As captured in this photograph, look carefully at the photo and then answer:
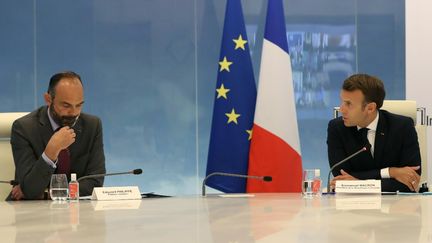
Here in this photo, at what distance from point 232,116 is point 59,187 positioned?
2485 millimetres

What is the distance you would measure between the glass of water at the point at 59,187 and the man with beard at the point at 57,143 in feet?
0.60

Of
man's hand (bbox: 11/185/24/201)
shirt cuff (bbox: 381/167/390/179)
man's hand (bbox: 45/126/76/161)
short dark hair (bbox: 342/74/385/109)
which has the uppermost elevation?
short dark hair (bbox: 342/74/385/109)

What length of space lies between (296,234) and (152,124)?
5474mm

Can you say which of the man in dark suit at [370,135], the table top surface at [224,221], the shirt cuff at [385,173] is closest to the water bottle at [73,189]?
the table top surface at [224,221]

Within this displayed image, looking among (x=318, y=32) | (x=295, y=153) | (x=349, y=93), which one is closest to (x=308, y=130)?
(x=318, y=32)

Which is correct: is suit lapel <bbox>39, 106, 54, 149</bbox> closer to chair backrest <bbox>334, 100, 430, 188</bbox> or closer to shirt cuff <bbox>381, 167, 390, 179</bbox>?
shirt cuff <bbox>381, 167, 390, 179</bbox>

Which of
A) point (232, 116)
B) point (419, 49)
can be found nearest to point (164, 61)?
point (232, 116)

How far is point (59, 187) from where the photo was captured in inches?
151

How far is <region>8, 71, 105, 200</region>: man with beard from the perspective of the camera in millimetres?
4023

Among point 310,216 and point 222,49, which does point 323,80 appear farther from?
point 310,216

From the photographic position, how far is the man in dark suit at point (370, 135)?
4.60m

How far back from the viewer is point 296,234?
6.92 feet

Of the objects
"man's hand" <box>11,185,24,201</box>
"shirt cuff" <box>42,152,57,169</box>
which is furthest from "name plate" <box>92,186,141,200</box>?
"man's hand" <box>11,185,24,201</box>

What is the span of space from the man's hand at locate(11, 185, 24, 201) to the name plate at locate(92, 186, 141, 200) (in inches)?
20.4
